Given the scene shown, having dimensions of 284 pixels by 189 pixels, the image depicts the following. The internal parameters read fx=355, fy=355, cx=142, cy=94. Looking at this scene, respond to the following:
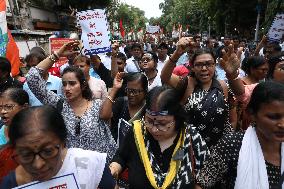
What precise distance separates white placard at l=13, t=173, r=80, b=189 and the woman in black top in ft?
2.81

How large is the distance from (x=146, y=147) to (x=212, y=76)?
1.40m

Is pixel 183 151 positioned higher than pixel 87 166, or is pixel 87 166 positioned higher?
pixel 87 166

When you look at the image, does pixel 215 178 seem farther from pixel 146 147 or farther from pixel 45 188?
pixel 45 188

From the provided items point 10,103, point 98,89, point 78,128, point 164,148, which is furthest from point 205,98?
point 10,103

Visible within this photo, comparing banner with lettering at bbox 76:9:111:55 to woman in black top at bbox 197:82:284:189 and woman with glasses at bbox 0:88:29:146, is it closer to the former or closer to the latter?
woman with glasses at bbox 0:88:29:146

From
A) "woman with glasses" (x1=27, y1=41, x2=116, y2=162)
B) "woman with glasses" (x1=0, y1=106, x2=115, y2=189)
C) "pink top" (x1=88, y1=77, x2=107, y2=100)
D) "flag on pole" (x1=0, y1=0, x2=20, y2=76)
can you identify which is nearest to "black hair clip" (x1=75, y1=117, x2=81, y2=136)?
"woman with glasses" (x1=27, y1=41, x2=116, y2=162)

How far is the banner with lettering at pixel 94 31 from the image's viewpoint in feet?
18.0

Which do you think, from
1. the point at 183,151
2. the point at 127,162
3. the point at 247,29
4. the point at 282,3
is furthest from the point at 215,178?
the point at 247,29

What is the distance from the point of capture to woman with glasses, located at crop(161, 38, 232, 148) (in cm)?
318

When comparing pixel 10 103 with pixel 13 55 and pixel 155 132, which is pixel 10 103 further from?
pixel 13 55

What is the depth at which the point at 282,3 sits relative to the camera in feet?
45.9

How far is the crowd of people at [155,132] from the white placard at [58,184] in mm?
26

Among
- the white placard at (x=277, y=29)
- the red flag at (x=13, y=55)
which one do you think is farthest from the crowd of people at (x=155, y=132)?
the white placard at (x=277, y=29)

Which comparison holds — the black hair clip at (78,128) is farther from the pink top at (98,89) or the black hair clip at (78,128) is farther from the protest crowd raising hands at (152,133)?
the pink top at (98,89)
